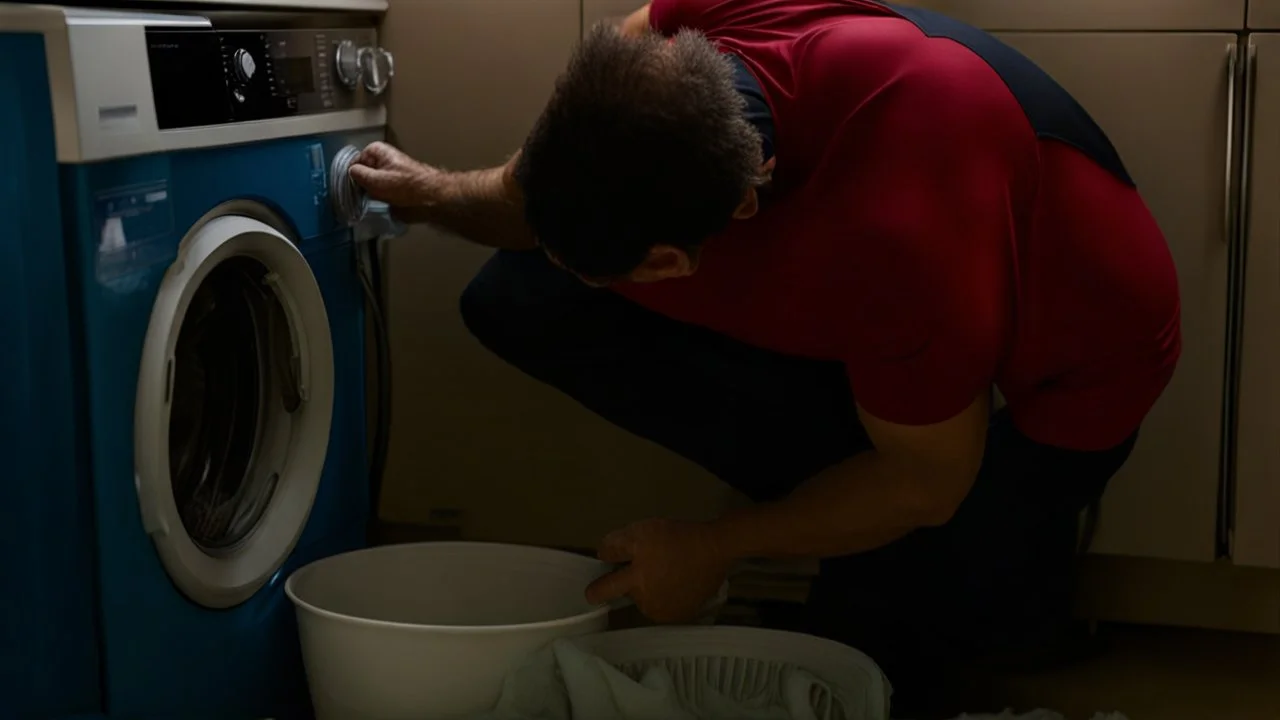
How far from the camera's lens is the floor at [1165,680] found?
5.83 ft

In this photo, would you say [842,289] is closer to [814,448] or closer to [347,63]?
[814,448]

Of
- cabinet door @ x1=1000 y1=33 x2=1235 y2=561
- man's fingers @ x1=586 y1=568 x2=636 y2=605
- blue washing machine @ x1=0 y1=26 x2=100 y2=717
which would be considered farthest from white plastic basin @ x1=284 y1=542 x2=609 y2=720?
cabinet door @ x1=1000 y1=33 x2=1235 y2=561

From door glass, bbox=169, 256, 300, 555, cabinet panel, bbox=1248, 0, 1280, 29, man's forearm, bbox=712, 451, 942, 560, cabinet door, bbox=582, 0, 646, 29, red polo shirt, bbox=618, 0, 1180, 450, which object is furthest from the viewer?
cabinet door, bbox=582, 0, 646, 29

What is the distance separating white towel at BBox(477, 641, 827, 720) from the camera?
137 centimetres

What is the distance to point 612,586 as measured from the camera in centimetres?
143

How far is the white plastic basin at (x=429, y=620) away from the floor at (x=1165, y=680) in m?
0.62

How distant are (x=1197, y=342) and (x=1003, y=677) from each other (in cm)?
49

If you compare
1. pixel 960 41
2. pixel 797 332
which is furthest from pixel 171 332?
pixel 960 41

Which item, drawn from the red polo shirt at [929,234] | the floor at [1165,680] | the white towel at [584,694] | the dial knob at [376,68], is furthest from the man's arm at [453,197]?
the floor at [1165,680]

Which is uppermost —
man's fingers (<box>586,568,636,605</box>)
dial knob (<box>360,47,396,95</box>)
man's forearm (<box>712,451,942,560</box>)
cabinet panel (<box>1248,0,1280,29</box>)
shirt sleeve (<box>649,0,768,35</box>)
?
shirt sleeve (<box>649,0,768,35</box>)

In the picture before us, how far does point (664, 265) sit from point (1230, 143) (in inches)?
35.6

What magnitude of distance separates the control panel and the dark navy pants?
0.92ft

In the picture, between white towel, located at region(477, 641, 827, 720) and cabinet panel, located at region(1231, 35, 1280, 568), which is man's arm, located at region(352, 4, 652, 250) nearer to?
white towel, located at region(477, 641, 827, 720)

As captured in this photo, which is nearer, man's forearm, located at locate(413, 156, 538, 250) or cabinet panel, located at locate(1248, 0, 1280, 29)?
man's forearm, located at locate(413, 156, 538, 250)
